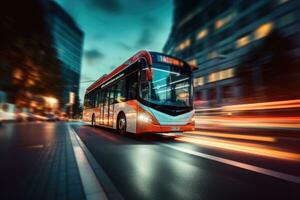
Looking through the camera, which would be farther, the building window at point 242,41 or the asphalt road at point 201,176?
the building window at point 242,41

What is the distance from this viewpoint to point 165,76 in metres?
8.94

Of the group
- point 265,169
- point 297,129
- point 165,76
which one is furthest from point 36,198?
point 297,129

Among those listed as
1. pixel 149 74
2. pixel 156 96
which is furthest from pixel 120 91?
pixel 149 74

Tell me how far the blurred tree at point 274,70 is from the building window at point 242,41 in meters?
11.6

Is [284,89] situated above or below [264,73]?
below

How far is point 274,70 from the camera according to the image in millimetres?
18844

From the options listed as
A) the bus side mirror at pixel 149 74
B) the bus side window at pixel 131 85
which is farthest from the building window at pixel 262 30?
the bus side mirror at pixel 149 74

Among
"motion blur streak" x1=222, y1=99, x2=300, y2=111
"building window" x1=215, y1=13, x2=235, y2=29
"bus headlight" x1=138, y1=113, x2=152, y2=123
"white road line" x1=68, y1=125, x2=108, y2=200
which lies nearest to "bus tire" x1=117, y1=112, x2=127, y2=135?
"bus headlight" x1=138, y1=113, x2=152, y2=123

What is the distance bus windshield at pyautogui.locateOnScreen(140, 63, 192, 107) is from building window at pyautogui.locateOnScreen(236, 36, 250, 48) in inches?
1085

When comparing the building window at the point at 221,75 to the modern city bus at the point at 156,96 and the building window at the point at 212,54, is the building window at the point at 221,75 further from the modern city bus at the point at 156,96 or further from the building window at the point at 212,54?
the modern city bus at the point at 156,96

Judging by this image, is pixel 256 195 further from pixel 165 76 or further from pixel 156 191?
pixel 165 76

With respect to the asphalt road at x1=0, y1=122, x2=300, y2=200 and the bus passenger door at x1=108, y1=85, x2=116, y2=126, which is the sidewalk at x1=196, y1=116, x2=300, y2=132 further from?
the bus passenger door at x1=108, y1=85, x2=116, y2=126

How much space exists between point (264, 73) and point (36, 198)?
2067cm

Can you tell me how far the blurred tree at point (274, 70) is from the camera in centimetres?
1767
